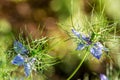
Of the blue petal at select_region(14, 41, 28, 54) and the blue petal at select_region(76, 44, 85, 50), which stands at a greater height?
the blue petal at select_region(14, 41, 28, 54)

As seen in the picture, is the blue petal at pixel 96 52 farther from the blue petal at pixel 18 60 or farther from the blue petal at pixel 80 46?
the blue petal at pixel 18 60

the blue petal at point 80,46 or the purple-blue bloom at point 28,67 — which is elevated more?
the blue petal at point 80,46

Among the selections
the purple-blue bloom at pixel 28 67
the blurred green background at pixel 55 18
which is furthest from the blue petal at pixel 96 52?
the blurred green background at pixel 55 18

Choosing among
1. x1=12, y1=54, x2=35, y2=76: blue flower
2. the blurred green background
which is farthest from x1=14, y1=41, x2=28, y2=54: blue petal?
the blurred green background

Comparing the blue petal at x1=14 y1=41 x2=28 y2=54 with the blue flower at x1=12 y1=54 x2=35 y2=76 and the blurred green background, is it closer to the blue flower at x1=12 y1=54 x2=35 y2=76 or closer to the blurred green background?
the blue flower at x1=12 y1=54 x2=35 y2=76

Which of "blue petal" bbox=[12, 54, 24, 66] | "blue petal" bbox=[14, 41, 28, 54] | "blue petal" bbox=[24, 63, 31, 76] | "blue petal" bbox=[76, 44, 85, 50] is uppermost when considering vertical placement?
"blue petal" bbox=[14, 41, 28, 54]

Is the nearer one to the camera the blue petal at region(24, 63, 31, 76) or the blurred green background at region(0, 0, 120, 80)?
the blue petal at region(24, 63, 31, 76)

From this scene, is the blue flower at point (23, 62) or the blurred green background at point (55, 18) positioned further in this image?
the blurred green background at point (55, 18)

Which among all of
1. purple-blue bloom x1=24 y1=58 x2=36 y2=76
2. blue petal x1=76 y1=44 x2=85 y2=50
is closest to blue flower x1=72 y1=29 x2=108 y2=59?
blue petal x1=76 y1=44 x2=85 y2=50

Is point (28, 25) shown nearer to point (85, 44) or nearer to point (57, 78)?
point (57, 78)

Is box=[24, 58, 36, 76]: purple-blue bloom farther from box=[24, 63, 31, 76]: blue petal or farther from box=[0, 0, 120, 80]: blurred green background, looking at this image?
box=[0, 0, 120, 80]: blurred green background

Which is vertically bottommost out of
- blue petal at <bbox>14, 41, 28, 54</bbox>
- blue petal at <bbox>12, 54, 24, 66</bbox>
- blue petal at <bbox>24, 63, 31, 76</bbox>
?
blue petal at <bbox>24, 63, 31, 76</bbox>

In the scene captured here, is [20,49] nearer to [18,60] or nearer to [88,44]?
[18,60]
